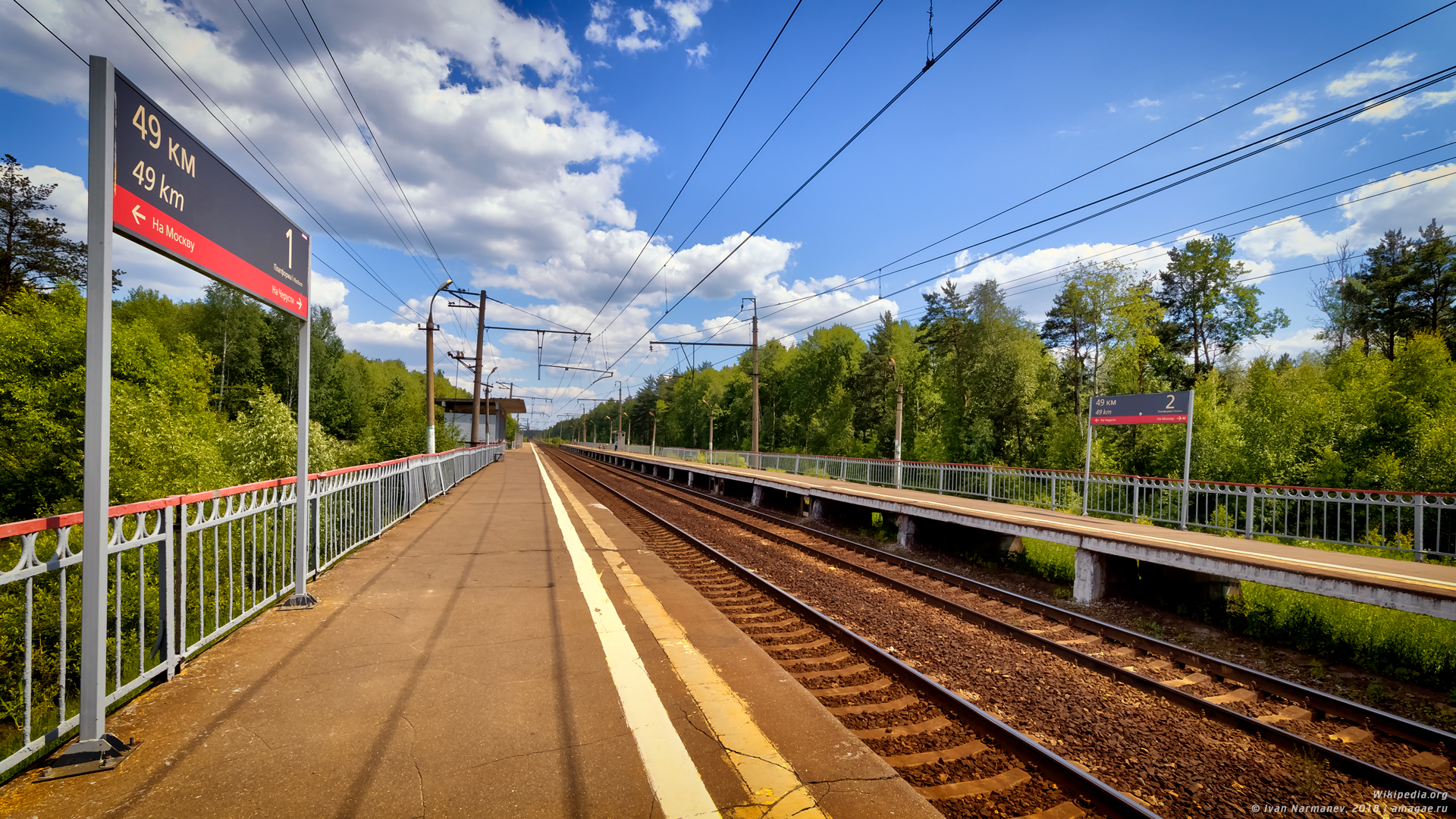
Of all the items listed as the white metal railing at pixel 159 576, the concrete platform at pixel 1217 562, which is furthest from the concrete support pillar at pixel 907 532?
the white metal railing at pixel 159 576

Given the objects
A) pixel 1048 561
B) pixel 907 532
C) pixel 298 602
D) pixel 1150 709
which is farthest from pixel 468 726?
pixel 907 532

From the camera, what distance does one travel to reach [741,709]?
3834 mm

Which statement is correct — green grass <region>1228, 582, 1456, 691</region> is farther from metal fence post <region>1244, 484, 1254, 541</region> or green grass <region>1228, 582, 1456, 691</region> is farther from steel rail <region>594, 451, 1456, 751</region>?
metal fence post <region>1244, 484, 1254, 541</region>

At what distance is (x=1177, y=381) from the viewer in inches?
1491

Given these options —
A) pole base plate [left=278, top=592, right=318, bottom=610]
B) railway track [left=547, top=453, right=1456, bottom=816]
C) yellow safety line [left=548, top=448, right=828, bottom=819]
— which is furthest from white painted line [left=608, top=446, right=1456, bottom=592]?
pole base plate [left=278, top=592, right=318, bottom=610]

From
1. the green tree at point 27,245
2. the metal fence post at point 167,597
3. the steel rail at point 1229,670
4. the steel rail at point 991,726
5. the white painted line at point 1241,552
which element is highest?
the green tree at point 27,245

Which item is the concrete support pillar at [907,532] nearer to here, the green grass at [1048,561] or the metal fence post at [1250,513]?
the green grass at [1048,561]

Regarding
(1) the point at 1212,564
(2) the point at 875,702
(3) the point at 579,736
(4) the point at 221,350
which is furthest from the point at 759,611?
(4) the point at 221,350

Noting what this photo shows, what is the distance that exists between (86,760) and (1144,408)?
16897 mm

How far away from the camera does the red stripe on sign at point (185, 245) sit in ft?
10.3

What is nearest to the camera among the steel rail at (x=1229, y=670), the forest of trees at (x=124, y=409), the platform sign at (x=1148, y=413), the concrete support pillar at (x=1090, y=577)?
the steel rail at (x=1229, y=670)

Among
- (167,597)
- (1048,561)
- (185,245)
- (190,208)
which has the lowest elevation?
(1048,561)

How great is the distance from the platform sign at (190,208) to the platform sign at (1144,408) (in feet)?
49.9

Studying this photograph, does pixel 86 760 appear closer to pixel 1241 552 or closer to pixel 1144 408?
pixel 1241 552
